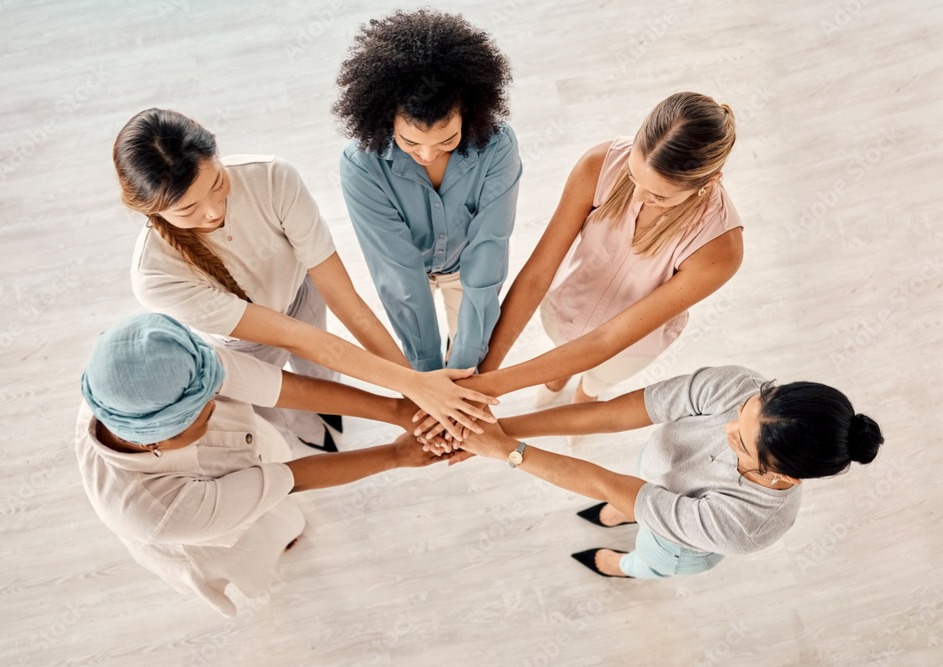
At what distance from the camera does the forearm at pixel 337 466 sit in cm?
199

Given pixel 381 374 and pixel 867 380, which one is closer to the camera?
pixel 381 374

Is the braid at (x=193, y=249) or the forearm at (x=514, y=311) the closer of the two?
the braid at (x=193, y=249)

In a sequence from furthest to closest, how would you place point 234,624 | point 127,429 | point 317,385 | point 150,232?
point 234,624
point 317,385
point 150,232
point 127,429

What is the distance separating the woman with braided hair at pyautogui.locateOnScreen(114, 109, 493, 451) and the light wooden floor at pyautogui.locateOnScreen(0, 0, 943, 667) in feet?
2.44

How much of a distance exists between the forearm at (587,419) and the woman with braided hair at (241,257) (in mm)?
176

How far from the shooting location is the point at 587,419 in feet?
6.59

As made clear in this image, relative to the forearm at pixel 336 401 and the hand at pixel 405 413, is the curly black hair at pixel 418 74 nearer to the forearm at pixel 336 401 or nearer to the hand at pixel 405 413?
the forearm at pixel 336 401

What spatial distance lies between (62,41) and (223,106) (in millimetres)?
855

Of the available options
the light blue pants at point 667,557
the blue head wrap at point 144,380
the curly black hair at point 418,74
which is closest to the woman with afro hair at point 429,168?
the curly black hair at point 418,74

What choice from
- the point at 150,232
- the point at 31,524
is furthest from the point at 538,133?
the point at 31,524

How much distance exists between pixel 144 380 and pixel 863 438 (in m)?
1.46

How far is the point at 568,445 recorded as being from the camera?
8.99ft

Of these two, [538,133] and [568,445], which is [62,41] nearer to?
[538,133]

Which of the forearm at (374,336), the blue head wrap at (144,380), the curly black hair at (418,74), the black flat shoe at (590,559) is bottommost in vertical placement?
the black flat shoe at (590,559)
